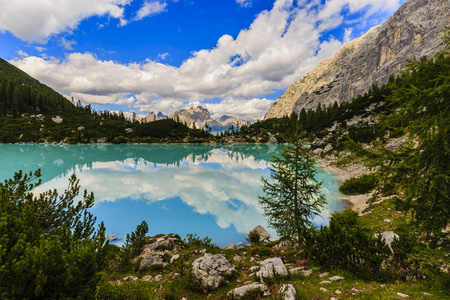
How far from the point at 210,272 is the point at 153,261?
529cm

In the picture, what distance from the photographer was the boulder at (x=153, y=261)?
12135 mm

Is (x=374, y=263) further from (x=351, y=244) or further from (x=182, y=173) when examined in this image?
(x=182, y=173)

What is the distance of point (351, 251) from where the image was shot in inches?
336

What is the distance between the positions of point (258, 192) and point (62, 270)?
32053mm

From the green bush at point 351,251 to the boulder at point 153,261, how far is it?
9.42 metres

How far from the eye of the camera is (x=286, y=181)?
12.5 metres

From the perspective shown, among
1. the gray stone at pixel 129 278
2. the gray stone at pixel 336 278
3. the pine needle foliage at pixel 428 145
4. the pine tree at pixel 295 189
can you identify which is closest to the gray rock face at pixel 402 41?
the pine tree at pixel 295 189

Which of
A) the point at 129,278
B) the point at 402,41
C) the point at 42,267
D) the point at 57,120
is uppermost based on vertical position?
the point at 402,41

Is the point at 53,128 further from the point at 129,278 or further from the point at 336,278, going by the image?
the point at 336,278

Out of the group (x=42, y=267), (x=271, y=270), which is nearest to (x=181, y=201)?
(x=271, y=270)

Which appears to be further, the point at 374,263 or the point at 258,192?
the point at 258,192

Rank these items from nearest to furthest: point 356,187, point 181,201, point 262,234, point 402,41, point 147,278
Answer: point 147,278
point 262,234
point 356,187
point 181,201
point 402,41

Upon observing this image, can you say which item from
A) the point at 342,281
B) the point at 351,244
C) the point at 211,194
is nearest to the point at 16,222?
the point at 342,281

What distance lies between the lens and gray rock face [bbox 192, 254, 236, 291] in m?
9.02
